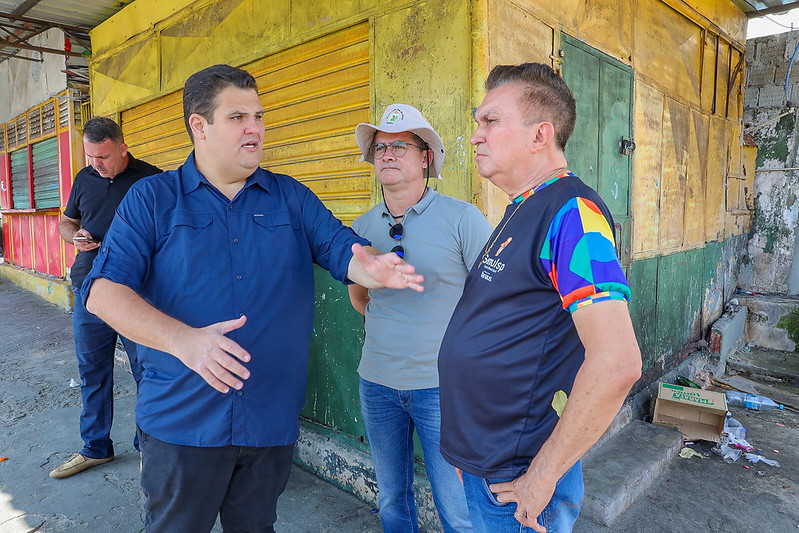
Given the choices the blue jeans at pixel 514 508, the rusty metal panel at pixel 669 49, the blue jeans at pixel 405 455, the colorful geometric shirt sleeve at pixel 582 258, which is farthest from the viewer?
the rusty metal panel at pixel 669 49

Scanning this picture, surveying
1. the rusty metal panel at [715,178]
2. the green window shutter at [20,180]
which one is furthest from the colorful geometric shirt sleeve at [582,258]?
the green window shutter at [20,180]

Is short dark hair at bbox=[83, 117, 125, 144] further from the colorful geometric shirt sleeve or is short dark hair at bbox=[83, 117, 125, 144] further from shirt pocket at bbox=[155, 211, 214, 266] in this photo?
the colorful geometric shirt sleeve

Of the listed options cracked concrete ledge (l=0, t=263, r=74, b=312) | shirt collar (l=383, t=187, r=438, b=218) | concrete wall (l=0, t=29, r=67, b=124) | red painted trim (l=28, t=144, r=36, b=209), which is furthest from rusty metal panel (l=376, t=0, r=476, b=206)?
red painted trim (l=28, t=144, r=36, b=209)

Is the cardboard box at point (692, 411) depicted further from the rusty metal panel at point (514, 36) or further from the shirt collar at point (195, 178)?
the shirt collar at point (195, 178)

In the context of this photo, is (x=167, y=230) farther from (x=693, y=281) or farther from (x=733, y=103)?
(x=733, y=103)

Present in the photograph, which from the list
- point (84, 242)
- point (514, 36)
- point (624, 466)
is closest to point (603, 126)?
point (514, 36)

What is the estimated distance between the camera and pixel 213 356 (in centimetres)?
145

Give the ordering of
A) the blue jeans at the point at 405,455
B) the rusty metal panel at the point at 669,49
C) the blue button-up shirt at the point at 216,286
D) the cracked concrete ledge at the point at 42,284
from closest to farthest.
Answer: the blue button-up shirt at the point at 216,286, the blue jeans at the point at 405,455, the rusty metal panel at the point at 669,49, the cracked concrete ledge at the point at 42,284

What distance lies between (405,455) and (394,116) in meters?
1.54

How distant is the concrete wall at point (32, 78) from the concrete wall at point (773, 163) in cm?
1013

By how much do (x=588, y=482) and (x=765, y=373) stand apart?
4793 millimetres

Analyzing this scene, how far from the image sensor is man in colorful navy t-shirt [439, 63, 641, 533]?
117 cm

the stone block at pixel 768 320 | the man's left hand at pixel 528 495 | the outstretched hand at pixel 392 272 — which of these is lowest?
the stone block at pixel 768 320

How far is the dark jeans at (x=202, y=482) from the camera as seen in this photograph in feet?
5.77
